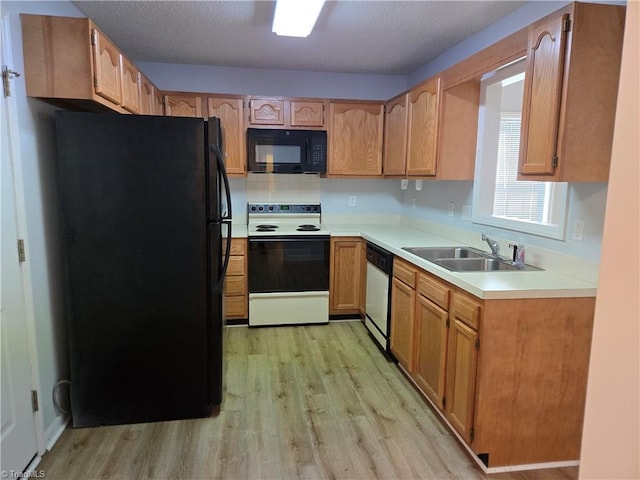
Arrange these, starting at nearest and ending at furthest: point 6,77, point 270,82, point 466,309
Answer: point 6,77 → point 466,309 → point 270,82

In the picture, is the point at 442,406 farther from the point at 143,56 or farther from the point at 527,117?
the point at 143,56

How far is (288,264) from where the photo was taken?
370 centimetres

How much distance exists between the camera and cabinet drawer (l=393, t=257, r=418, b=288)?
2617mm

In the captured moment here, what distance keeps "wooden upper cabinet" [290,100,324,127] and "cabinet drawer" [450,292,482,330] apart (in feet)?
7.80

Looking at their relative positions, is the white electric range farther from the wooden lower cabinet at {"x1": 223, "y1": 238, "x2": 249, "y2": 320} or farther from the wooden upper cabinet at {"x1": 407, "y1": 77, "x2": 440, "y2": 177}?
the wooden upper cabinet at {"x1": 407, "y1": 77, "x2": 440, "y2": 177}

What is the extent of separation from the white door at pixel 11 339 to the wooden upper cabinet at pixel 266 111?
7.15 ft

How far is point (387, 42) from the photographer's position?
3.15 metres

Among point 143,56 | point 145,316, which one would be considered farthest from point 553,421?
point 143,56

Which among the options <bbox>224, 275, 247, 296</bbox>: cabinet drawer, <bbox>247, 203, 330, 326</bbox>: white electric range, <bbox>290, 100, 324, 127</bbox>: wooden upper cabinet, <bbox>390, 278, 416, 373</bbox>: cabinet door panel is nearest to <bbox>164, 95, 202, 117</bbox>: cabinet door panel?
<bbox>290, 100, 324, 127</bbox>: wooden upper cabinet

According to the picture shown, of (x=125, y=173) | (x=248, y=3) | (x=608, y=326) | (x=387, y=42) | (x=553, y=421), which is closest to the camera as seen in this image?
(x=608, y=326)

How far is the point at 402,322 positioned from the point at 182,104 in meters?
2.71

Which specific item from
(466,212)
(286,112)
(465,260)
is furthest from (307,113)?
(465,260)

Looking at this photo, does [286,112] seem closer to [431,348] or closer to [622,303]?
[431,348]

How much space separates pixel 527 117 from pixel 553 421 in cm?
149
